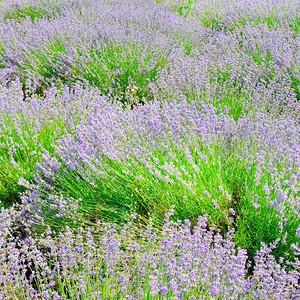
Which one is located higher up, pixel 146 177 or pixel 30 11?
pixel 30 11

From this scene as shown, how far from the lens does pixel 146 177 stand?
2.26m

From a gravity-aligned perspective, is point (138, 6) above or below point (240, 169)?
above

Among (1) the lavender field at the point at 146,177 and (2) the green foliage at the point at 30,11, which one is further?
(2) the green foliage at the point at 30,11

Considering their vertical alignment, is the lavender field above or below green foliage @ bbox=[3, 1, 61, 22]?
below

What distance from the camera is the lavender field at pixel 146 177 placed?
166cm

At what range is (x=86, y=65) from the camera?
13.2 feet

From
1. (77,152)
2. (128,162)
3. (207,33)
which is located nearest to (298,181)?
(128,162)

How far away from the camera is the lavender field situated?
1.66m

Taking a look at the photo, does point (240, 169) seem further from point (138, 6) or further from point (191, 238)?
point (138, 6)

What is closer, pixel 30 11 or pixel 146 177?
pixel 146 177

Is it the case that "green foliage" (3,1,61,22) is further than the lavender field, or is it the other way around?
"green foliage" (3,1,61,22)

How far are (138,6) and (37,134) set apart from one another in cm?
411

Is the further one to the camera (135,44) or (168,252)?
(135,44)

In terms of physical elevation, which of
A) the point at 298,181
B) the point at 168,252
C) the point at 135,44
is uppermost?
the point at 135,44
